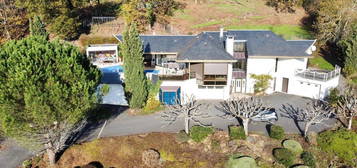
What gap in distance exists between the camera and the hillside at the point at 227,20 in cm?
6900

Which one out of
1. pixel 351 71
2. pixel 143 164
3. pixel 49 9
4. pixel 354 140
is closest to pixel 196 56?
pixel 143 164

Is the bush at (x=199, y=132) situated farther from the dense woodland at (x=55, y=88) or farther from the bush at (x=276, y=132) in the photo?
the bush at (x=276, y=132)

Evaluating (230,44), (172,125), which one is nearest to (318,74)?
(230,44)

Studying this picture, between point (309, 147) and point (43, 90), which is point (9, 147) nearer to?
point (43, 90)

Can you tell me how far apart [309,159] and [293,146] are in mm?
2078

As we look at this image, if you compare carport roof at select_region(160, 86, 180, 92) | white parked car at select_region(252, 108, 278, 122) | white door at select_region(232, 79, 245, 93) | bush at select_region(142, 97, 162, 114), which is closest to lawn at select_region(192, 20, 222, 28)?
white door at select_region(232, 79, 245, 93)

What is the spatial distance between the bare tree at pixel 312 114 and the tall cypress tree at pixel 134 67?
62.3 ft

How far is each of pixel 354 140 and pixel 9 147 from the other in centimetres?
3573

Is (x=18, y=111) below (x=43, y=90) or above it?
below

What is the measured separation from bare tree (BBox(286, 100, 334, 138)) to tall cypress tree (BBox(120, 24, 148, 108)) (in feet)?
62.3

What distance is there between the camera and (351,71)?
47469mm

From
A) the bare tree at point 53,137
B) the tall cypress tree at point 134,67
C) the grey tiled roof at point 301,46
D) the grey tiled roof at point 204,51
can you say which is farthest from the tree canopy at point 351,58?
the bare tree at point 53,137

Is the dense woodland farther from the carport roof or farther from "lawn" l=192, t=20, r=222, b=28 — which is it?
"lawn" l=192, t=20, r=222, b=28

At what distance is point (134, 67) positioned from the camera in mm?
36094
